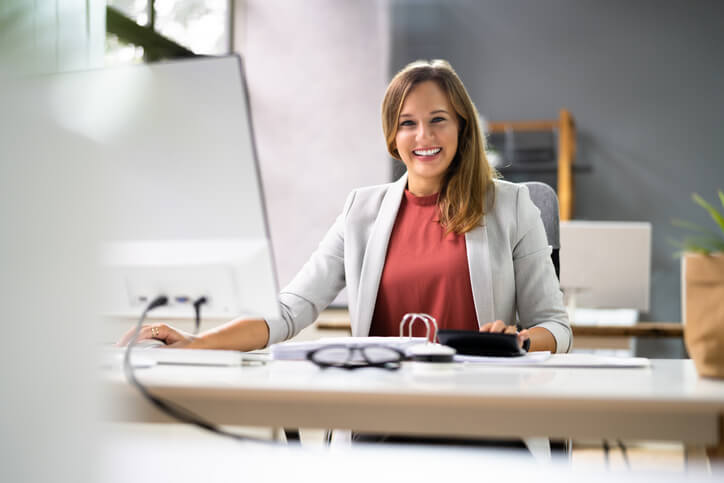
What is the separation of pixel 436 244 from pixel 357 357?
76cm

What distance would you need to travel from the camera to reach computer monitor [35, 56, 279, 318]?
89cm

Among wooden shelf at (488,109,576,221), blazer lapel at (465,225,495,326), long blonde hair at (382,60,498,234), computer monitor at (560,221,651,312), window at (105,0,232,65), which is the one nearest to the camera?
blazer lapel at (465,225,495,326)

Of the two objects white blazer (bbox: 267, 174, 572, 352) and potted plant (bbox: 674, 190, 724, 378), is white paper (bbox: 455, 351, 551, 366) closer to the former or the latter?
potted plant (bbox: 674, 190, 724, 378)

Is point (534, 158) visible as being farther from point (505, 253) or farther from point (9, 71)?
point (9, 71)

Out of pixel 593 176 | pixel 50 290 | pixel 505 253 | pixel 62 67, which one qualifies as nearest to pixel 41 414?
pixel 50 290

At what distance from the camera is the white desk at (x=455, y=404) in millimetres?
747

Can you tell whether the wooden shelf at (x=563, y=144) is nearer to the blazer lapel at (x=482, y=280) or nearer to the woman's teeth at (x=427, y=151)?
the woman's teeth at (x=427, y=151)

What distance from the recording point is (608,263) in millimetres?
2959

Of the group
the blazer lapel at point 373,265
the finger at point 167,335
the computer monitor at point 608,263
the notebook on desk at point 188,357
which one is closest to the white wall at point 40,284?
the notebook on desk at point 188,357

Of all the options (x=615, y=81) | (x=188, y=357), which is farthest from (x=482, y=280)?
(x=615, y=81)

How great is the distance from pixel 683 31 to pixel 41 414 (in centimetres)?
504

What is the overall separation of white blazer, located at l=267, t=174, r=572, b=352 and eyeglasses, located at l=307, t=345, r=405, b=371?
0.50 m

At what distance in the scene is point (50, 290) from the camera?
2.44 feet

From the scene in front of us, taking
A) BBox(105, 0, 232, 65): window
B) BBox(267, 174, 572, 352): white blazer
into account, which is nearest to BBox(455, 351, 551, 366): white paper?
BBox(267, 174, 572, 352): white blazer
